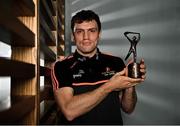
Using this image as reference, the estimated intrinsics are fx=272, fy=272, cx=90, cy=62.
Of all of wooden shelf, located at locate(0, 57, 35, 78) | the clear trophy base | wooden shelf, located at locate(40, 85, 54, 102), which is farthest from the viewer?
wooden shelf, located at locate(40, 85, 54, 102)

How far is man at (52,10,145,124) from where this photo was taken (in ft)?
4.60

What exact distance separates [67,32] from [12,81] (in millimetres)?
1983

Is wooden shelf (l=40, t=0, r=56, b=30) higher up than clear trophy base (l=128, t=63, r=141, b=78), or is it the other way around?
wooden shelf (l=40, t=0, r=56, b=30)

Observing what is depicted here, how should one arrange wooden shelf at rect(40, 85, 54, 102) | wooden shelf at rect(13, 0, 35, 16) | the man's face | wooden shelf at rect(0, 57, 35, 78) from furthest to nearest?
1. the man's face
2. wooden shelf at rect(40, 85, 54, 102)
3. wooden shelf at rect(13, 0, 35, 16)
4. wooden shelf at rect(0, 57, 35, 78)

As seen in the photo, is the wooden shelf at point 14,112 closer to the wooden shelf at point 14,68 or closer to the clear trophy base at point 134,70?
the wooden shelf at point 14,68

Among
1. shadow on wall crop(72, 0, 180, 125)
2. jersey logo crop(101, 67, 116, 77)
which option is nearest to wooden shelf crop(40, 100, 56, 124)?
jersey logo crop(101, 67, 116, 77)

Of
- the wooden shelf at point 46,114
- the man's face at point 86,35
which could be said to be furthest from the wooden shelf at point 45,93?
the man's face at point 86,35

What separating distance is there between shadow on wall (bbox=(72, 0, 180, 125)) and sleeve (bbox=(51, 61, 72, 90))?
144cm

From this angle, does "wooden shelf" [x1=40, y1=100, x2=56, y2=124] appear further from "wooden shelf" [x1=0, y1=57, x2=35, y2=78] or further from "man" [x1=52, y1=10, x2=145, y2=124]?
"wooden shelf" [x1=0, y1=57, x2=35, y2=78]

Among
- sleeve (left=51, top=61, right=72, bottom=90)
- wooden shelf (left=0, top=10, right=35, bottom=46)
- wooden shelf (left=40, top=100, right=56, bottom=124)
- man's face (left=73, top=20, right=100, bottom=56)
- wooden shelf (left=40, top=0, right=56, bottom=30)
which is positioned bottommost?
wooden shelf (left=40, top=100, right=56, bottom=124)

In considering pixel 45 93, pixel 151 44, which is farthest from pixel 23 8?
pixel 151 44

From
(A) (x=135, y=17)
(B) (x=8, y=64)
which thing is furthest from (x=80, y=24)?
(A) (x=135, y=17)

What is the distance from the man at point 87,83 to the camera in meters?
1.40

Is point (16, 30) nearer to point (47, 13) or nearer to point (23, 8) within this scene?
point (23, 8)
